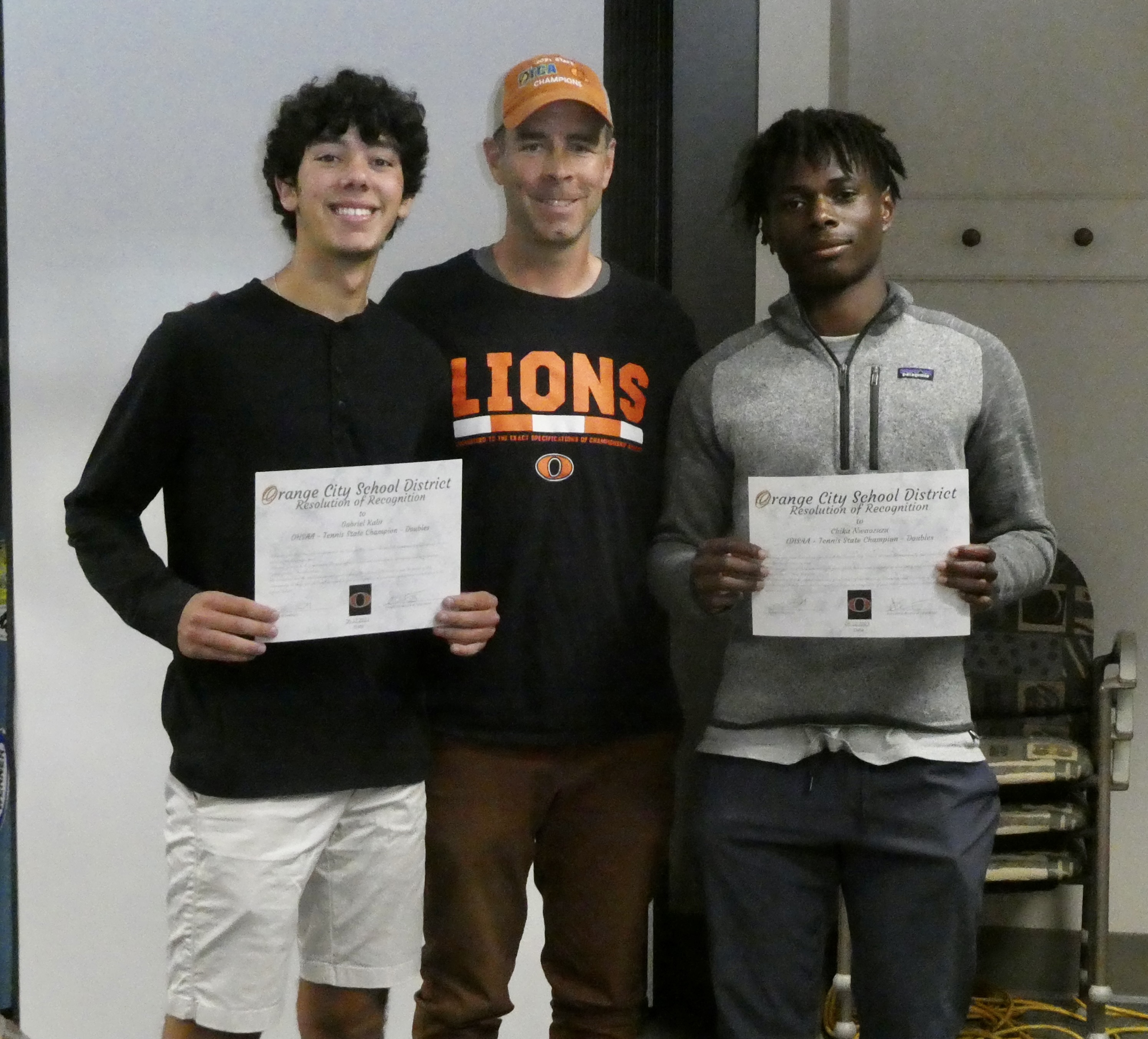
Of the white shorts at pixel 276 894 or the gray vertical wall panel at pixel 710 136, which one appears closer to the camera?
the white shorts at pixel 276 894

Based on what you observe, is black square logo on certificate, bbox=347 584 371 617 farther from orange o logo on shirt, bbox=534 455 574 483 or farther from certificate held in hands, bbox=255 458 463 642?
orange o logo on shirt, bbox=534 455 574 483

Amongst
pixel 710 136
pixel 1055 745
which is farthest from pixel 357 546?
pixel 1055 745

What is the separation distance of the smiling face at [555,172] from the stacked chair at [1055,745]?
1.46 meters

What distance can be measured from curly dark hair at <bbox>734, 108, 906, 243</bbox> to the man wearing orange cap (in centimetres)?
23

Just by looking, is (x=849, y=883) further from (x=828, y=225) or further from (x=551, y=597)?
(x=828, y=225)

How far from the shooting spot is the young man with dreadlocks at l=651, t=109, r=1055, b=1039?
5.27 feet

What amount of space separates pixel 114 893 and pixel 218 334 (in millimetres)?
857

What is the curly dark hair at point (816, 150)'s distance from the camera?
168 centimetres

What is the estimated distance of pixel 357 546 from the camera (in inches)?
60.5

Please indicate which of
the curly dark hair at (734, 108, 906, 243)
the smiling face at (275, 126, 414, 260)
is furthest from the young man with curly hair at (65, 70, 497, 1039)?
the curly dark hair at (734, 108, 906, 243)

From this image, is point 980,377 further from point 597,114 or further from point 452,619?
point 452,619

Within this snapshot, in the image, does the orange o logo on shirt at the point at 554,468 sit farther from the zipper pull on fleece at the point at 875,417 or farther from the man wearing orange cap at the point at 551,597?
the zipper pull on fleece at the point at 875,417
